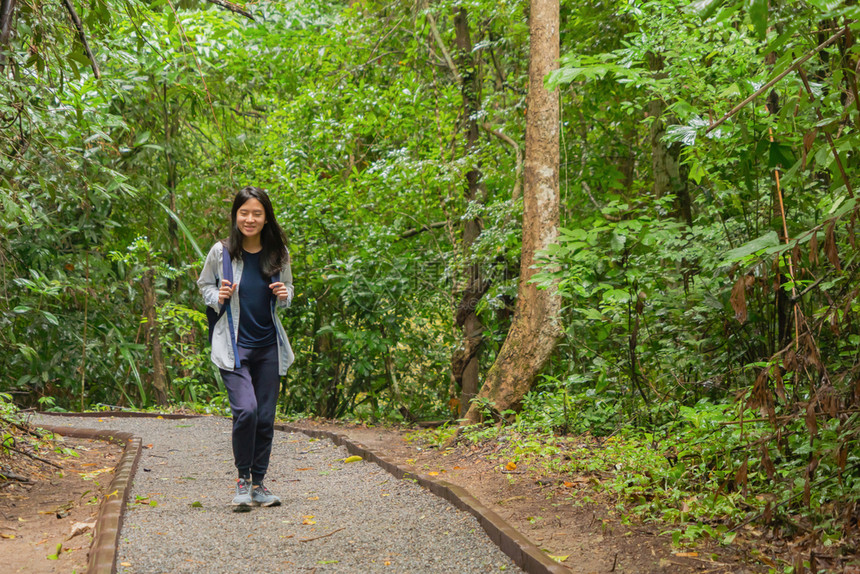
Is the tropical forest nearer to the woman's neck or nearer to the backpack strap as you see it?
the backpack strap

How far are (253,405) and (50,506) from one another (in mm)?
1449

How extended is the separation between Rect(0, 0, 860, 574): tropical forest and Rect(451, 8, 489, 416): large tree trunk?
5cm

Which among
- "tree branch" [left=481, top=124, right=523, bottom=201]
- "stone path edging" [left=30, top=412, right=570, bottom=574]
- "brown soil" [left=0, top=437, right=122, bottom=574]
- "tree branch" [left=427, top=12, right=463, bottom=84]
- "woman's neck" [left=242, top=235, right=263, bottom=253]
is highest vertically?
"tree branch" [left=427, top=12, right=463, bottom=84]

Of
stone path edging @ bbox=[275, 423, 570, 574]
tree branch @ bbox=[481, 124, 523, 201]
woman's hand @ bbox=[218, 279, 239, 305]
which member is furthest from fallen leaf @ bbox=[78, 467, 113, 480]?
tree branch @ bbox=[481, 124, 523, 201]

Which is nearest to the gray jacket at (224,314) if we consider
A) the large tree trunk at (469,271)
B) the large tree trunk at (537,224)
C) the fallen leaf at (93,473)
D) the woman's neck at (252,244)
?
the woman's neck at (252,244)

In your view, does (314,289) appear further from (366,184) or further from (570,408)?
(570,408)

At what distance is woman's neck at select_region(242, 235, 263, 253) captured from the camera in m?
5.52

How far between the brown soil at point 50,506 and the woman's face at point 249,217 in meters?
2.02

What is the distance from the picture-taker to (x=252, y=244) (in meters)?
5.55

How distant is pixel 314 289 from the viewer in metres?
12.8

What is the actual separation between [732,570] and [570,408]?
364 cm

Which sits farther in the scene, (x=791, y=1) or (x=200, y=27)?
(x=200, y=27)

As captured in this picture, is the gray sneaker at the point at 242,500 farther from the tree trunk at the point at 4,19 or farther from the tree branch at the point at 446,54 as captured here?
the tree branch at the point at 446,54

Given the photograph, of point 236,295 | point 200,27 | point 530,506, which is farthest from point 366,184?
point 530,506
